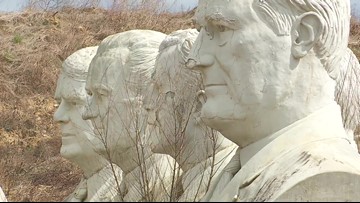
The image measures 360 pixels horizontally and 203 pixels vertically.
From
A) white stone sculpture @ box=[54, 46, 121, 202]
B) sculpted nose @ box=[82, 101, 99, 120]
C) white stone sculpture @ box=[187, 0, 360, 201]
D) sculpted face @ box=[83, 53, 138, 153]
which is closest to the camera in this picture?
white stone sculpture @ box=[187, 0, 360, 201]

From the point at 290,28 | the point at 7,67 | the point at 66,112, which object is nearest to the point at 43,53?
the point at 7,67

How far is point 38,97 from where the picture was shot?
25.0m

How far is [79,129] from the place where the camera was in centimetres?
1130

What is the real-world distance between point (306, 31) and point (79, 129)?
16.2 ft

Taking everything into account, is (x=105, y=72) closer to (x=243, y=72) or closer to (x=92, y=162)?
(x=92, y=162)

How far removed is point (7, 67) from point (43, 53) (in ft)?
2.77

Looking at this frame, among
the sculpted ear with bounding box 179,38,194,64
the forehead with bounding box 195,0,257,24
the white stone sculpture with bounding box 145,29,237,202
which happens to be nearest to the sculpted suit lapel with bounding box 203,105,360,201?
the forehead with bounding box 195,0,257,24

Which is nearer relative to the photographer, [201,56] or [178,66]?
[201,56]

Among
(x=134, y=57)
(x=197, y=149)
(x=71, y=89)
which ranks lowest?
(x=71, y=89)

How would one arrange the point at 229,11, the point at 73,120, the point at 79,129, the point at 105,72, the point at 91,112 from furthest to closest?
the point at 73,120, the point at 79,129, the point at 91,112, the point at 105,72, the point at 229,11

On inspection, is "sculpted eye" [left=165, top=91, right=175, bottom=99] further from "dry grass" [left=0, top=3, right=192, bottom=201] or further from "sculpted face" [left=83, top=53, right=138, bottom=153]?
"dry grass" [left=0, top=3, right=192, bottom=201]

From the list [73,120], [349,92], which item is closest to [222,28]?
[349,92]

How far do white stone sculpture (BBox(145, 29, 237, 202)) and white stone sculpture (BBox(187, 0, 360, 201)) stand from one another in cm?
134

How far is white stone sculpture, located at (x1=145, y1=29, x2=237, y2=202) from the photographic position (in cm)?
817
